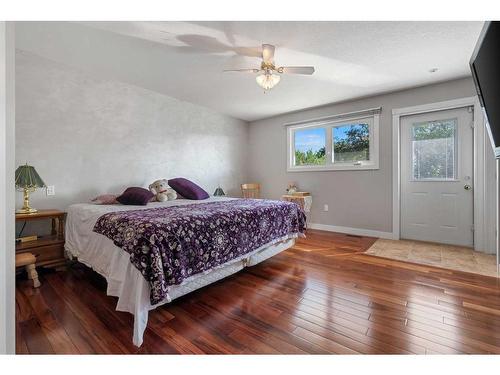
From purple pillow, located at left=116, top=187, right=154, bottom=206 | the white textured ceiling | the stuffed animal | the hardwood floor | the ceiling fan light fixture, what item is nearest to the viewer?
the hardwood floor

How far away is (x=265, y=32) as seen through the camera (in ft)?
6.69

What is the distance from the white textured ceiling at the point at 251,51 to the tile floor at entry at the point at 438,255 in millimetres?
2262

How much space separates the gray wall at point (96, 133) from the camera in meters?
2.55

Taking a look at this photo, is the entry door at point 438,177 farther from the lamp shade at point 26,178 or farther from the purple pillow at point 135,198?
the lamp shade at point 26,178

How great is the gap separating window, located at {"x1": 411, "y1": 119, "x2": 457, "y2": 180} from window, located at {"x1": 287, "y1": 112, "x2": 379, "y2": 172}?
55 centimetres

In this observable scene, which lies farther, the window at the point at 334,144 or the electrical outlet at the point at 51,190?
the window at the point at 334,144

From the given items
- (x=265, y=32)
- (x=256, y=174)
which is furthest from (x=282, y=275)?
(x=256, y=174)

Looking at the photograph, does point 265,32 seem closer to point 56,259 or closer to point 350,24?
point 350,24

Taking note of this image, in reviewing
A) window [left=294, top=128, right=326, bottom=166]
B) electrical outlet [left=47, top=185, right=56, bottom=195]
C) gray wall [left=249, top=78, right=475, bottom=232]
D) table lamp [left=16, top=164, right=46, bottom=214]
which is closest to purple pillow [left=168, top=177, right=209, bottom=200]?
electrical outlet [left=47, top=185, right=56, bottom=195]

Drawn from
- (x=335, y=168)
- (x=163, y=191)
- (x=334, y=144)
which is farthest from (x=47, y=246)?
(x=334, y=144)

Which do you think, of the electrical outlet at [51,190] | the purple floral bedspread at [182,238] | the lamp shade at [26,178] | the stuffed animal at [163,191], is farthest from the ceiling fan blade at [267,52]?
the electrical outlet at [51,190]

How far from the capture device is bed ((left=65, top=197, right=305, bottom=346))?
4.72 ft

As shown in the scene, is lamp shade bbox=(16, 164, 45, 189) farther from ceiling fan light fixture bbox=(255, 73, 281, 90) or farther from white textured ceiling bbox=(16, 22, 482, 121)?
ceiling fan light fixture bbox=(255, 73, 281, 90)

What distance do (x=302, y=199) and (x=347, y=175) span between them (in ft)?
2.93
